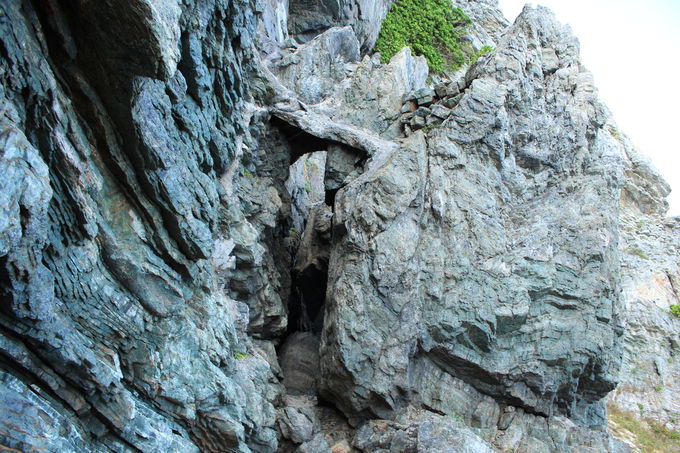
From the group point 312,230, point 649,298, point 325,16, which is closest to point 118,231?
point 312,230

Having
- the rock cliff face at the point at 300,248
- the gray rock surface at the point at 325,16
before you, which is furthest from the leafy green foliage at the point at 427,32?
the rock cliff face at the point at 300,248

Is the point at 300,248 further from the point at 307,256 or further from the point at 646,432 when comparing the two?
the point at 646,432

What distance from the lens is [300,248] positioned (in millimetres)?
18844

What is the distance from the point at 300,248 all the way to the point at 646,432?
A: 13.7 metres

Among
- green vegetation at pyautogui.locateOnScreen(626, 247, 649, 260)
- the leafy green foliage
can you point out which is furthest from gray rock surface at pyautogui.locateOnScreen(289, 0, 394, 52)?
green vegetation at pyautogui.locateOnScreen(626, 247, 649, 260)

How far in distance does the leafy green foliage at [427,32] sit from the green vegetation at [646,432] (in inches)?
719

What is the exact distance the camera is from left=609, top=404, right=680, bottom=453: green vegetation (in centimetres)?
1705

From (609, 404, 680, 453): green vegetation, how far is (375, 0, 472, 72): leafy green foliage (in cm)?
1827

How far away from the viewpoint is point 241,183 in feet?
48.3

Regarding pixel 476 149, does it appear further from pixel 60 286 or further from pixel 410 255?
pixel 60 286

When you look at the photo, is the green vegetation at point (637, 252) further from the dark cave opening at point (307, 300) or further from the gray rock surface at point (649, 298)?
the dark cave opening at point (307, 300)

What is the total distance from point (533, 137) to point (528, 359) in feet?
22.4

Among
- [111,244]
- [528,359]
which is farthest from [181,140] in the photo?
[528,359]

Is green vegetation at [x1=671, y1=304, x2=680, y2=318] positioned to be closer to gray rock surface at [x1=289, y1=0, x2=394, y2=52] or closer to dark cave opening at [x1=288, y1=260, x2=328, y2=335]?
dark cave opening at [x1=288, y1=260, x2=328, y2=335]
